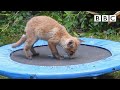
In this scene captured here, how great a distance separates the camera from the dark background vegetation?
147 inches

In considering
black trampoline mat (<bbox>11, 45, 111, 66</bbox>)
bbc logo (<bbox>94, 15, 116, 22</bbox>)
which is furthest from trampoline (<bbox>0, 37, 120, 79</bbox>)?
bbc logo (<bbox>94, 15, 116, 22</bbox>)

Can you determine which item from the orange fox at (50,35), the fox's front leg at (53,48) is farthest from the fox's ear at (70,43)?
the fox's front leg at (53,48)

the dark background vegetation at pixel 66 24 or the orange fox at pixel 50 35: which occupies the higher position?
the dark background vegetation at pixel 66 24

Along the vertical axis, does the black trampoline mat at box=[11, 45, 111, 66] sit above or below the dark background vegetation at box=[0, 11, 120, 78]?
below

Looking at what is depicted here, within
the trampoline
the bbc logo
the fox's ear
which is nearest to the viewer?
A: the trampoline

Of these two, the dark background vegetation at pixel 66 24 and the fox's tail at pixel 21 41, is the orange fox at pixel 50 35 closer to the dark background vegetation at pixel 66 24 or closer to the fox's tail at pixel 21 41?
the fox's tail at pixel 21 41

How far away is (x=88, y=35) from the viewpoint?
13.5ft

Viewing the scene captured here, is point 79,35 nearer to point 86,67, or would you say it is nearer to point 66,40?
point 66,40

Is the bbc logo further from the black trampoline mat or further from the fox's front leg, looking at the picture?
the fox's front leg

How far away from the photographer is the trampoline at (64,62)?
9.47ft

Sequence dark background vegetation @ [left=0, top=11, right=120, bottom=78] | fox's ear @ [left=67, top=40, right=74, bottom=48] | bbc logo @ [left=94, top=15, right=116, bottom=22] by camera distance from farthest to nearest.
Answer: dark background vegetation @ [left=0, top=11, right=120, bottom=78], bbc logo @ [left=94, top=15, right=116, bottom=22], fox's ear @ [left=67, top=40, right=74, bottom=48]

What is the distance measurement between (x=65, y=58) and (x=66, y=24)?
0.59 m
